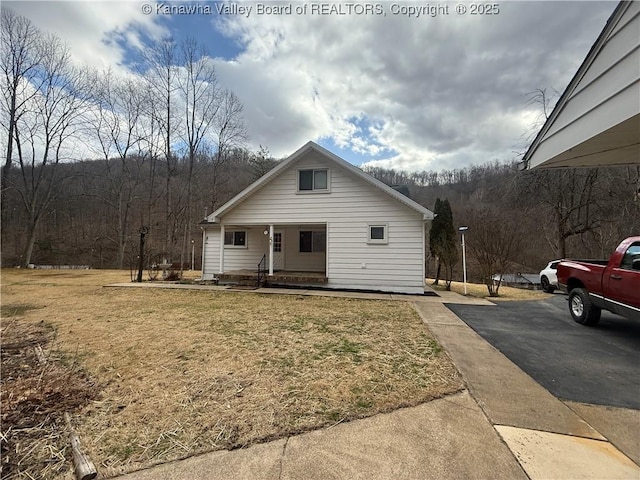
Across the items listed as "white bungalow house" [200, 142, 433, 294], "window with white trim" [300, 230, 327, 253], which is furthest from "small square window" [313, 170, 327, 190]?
"window with white trim" [300, 230, 327, 253]

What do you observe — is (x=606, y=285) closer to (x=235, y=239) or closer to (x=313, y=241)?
(x=313, y=241)

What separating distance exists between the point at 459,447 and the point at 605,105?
2802 mm

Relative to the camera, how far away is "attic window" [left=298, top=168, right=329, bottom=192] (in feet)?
36.9

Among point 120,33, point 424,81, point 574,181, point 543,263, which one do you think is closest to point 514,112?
point 574,181

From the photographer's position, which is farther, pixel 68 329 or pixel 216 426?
pixel 68 329

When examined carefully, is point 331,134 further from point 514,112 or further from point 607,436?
point 607,436

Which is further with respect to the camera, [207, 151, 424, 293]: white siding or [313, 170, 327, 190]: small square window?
[313, 170, 327, 190]: small square window

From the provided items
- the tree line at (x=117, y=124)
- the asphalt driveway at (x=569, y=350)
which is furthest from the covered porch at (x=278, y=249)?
the tree line at (x=117, y=124)

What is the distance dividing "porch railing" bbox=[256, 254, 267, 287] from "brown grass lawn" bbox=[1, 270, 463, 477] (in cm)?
408

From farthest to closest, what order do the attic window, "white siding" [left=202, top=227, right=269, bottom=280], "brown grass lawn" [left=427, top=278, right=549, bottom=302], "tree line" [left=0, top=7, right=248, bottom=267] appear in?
"tree line" [left=0, top=7, right=248, bottom=267] → "white siding" [left=202, top=227, right=269, bottom=280] → the attic window → "brown grass lawn" [left=427, top=278, right=549, bottom=302]

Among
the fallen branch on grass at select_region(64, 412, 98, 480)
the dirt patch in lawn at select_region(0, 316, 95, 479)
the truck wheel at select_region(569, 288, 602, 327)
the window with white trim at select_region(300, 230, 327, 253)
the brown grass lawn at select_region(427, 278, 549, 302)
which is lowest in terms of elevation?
the brown grass lawn at select_region(427, 278, 549, 302)

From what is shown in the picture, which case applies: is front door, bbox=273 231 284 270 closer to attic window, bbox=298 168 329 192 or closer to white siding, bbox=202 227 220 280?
white siding, bbox=202 227 220 280

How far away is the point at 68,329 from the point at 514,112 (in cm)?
2108

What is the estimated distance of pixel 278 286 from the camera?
11812mm
